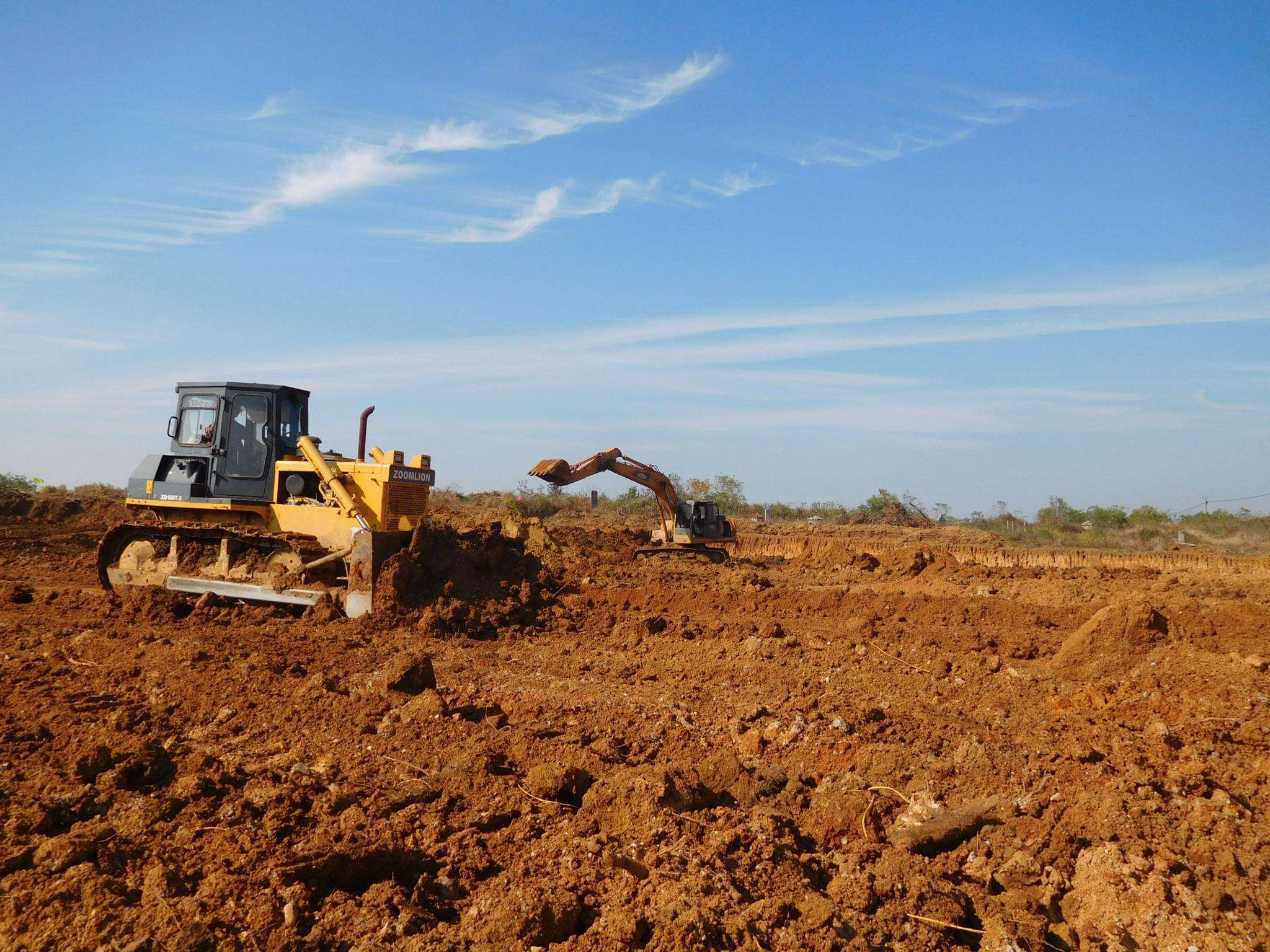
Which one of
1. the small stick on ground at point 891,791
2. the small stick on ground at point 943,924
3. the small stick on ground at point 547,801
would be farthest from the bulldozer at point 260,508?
the small stick on ground at point 943,924

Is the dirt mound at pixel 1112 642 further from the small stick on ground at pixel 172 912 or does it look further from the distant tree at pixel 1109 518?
the distant tree at pixel 1109 518

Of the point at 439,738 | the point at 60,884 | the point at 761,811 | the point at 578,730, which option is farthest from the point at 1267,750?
the point at 60,884

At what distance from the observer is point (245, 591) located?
9914mm

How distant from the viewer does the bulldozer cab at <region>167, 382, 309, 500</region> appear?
10.9m

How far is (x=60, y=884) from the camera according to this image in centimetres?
330

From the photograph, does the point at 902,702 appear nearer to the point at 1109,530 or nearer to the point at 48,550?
the point at 48,550

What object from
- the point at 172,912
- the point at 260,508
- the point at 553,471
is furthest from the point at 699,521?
the point at 172,912

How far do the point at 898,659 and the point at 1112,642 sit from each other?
1.99 metres

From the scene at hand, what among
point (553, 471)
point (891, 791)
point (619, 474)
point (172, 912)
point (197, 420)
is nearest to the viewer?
point (172, 912)

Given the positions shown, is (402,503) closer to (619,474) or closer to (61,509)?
(619,474)

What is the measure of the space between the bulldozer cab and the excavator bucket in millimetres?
5913

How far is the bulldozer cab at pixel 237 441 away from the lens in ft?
35.9

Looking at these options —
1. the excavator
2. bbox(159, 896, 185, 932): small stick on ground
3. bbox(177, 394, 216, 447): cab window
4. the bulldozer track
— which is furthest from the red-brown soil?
the excavator

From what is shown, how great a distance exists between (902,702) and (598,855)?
4.04m
